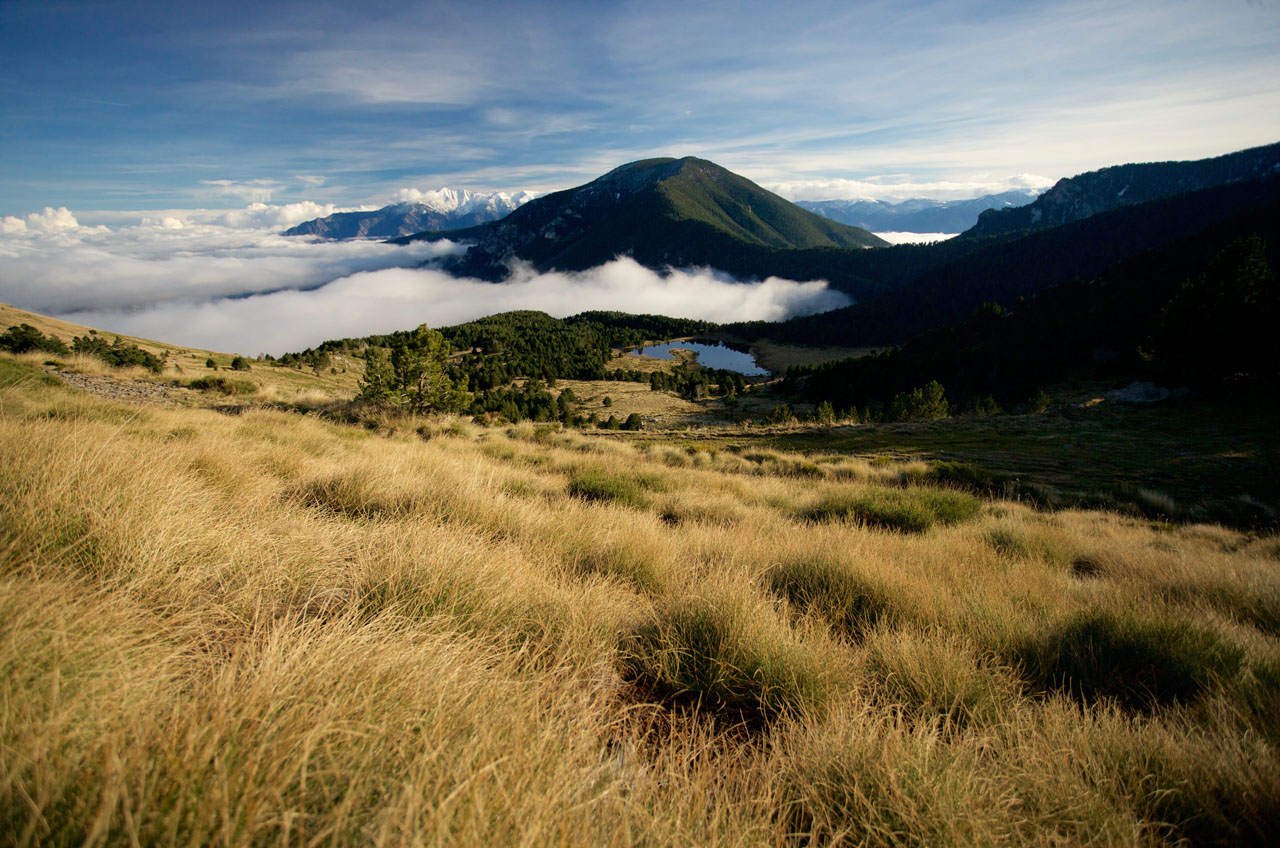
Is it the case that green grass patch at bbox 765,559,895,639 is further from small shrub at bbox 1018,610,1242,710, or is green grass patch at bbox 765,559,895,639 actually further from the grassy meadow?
small shrub at bbox 1018,610,1242,710

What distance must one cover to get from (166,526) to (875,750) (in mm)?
3683

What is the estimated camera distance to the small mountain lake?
436 ft

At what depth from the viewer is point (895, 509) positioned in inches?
287

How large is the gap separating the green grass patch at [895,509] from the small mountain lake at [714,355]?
376 ft

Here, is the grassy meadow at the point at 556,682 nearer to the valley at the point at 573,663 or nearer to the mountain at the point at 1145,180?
the valley at the point at 573,663

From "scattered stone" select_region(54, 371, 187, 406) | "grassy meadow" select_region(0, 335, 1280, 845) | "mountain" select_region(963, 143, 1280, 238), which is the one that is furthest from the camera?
"mountain" select_region(963, 143, 1280, 238)

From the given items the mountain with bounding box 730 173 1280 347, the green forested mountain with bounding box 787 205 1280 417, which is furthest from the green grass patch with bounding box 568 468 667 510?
the mountain with bounding box 730 173 1280 347

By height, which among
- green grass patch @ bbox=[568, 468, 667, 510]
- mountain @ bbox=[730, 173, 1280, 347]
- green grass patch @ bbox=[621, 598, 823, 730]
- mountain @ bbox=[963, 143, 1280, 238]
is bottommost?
green grass patch @ bbox=[568, 468, 667, 510]

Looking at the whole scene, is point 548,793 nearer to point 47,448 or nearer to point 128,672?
point 128,672

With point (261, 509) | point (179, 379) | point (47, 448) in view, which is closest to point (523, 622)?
point (261, 509)

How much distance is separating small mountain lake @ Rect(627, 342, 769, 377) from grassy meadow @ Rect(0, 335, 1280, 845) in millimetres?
120110

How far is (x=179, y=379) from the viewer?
19.0 m

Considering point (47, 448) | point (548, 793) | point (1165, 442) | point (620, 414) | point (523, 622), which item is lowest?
point (620, 414)

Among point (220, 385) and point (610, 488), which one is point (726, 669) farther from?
point (220, 385)
